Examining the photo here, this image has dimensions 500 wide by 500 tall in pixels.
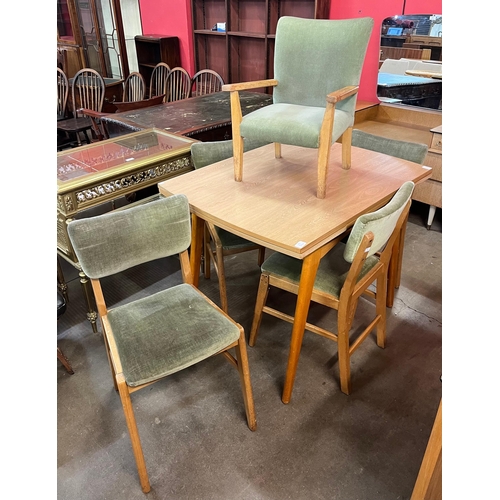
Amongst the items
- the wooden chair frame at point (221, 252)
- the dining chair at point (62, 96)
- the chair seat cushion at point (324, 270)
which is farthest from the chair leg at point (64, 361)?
the dining chair at point (62, 96)

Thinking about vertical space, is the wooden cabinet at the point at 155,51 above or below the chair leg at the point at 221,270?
above

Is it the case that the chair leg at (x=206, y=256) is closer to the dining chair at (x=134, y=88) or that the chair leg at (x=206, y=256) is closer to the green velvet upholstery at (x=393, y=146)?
the green velvet upholstery at (x=393, y=146)

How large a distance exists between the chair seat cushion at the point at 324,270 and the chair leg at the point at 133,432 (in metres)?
0.71

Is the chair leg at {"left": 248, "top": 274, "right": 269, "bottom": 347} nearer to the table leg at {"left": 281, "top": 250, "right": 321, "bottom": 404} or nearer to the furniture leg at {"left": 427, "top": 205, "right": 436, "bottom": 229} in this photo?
the table leg at {"left": 281, "top": 250, "right": 321, "bottom": 404}

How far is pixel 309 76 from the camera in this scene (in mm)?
1935

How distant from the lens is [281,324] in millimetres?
2041

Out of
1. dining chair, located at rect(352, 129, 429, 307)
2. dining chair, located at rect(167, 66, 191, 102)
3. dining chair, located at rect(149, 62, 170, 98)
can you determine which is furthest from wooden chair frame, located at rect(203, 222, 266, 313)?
dining chair, located at rect(149, 62, 170, 98)

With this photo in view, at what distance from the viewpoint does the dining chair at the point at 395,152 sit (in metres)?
2.00

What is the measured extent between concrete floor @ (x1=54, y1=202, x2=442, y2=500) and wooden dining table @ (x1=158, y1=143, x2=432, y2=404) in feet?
0.63

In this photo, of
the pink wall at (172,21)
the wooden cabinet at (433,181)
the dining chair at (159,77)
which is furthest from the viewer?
the pink wall at (172,21)

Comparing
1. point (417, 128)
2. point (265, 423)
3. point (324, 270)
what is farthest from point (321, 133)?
point (417, 128)

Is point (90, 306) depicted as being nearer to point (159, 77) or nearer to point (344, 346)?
point (344, 346)

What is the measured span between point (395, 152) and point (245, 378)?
137cm
